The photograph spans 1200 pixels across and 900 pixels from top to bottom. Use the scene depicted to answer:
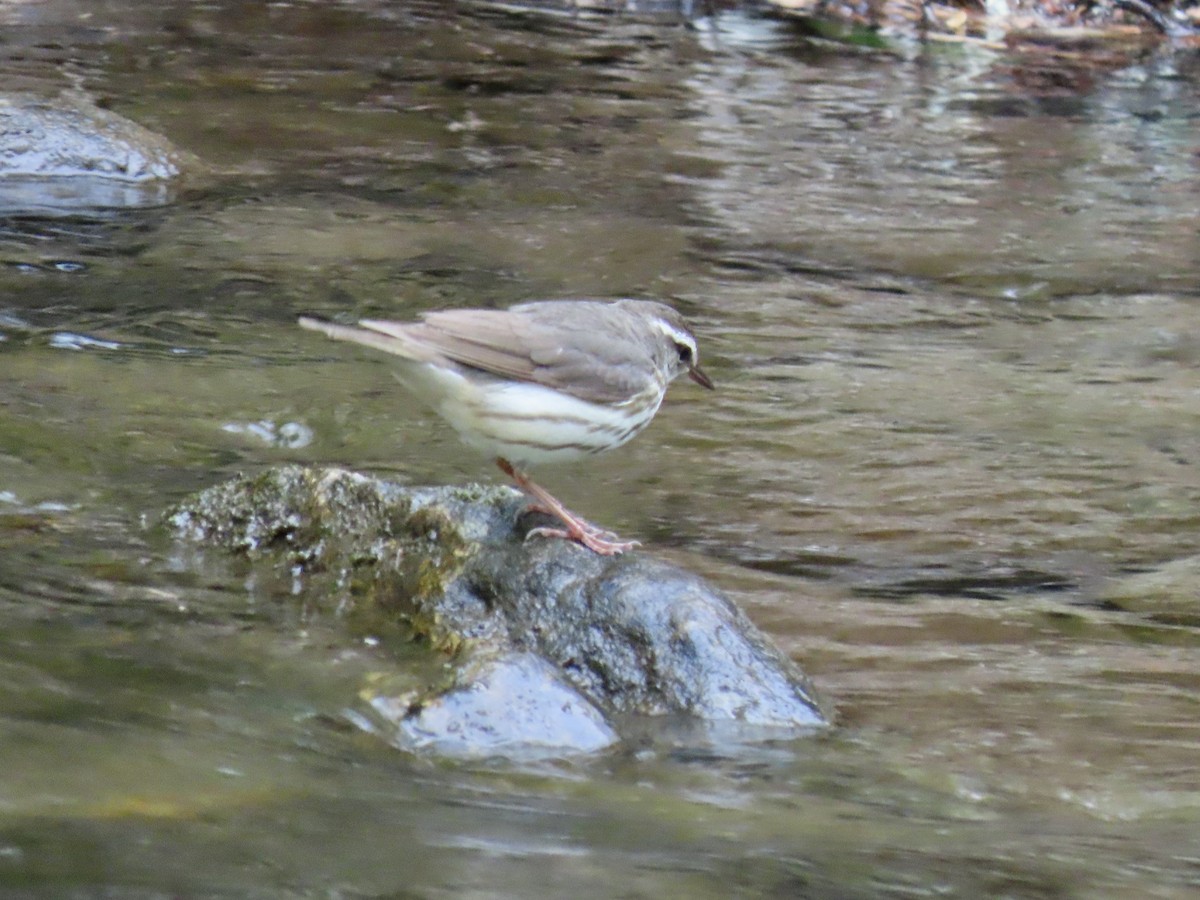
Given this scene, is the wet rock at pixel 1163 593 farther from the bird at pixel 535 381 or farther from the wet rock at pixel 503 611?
the bird at pixel 535 381

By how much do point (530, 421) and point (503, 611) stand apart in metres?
0.63

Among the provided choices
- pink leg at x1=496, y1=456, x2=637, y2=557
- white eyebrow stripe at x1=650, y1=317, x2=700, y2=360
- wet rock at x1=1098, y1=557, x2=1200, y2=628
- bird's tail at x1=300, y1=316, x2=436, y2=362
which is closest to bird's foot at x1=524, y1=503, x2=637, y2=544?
pink leg at x1=496, y1=456, x2=637, y2=557

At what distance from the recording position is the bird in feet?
18.1

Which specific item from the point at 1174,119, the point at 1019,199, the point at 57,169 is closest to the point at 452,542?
the point at 57,169

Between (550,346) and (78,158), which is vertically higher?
(550,346)

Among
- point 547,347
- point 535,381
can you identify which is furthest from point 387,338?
point 547,347

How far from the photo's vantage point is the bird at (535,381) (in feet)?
18.1

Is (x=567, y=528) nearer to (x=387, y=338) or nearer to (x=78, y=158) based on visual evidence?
(x=387, y=338)

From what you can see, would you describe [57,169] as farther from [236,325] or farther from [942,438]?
[942,438]

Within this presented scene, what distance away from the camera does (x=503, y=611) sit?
541 centimetres

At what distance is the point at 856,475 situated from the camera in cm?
752

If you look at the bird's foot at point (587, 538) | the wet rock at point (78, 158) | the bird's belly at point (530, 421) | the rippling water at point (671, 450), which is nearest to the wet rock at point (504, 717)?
the rippling water at point (671, 450)

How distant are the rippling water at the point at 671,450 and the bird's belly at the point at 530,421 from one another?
2.57ft

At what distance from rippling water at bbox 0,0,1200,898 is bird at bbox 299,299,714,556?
2.62 feet
